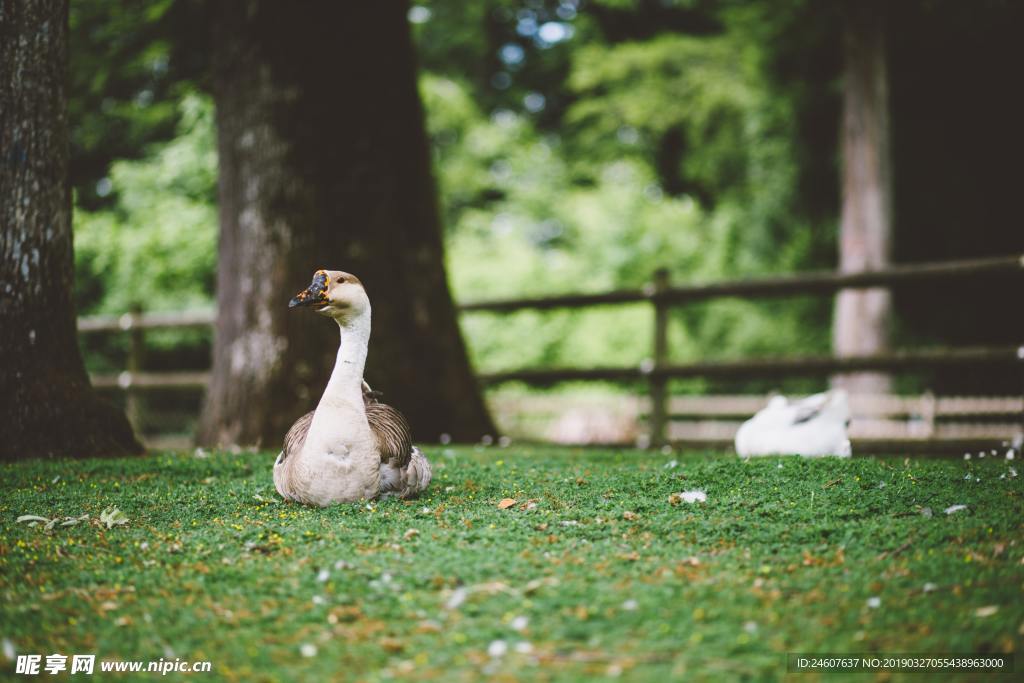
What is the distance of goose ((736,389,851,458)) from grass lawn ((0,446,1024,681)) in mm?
863

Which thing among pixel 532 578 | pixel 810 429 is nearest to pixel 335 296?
pixel 532 578

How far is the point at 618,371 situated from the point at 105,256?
985cm

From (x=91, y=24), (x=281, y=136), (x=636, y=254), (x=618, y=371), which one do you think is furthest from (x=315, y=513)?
(x=636, y=254)

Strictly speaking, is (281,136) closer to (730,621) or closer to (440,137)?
(730,621)

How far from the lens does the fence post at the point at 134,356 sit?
1130cm

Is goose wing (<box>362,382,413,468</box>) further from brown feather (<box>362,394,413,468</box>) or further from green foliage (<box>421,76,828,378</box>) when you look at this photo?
green foliage (<box>421,76,828,378</box>)

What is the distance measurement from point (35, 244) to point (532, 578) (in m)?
3.74

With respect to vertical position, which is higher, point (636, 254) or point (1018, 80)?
point (1018, 80)

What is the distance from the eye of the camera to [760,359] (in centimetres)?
779

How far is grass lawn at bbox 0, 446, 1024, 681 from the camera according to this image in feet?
8.22

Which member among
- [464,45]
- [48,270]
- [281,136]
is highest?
[464,45]

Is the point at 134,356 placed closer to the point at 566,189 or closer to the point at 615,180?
the point at 566,189

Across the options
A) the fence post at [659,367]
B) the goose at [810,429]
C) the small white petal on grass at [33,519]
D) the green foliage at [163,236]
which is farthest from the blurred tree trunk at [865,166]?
the green foliage at [163,236]

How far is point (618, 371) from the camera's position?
8367mm
